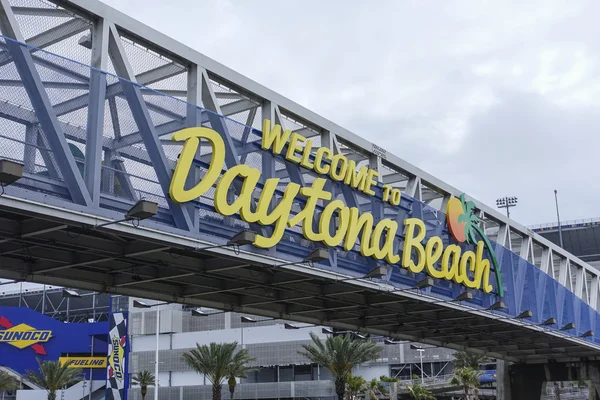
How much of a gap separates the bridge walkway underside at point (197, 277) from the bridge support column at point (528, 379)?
1506cm

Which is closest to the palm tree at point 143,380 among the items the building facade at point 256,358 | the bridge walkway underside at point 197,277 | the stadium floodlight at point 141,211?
the building facade at point 256,358

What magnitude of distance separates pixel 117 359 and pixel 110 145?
2002 inches

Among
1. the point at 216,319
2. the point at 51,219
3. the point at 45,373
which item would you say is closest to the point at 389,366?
the point at 216,319

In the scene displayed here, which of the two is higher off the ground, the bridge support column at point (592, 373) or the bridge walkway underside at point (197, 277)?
the bridge walkway underside at point (197, 277)

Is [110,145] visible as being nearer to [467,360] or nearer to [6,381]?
[467,360]

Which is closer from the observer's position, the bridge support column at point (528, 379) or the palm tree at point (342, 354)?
the bridge support column at point (528, 379)

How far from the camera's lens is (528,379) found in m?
49.8

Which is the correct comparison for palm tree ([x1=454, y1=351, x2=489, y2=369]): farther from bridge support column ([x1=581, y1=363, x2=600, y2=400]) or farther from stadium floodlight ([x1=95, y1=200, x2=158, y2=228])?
stadium floodlight ([x1=95, y1=200, x2=158, y2=228])

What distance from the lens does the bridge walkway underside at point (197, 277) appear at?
14602 mm

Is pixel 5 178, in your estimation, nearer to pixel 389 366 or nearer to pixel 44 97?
pixel 44 97

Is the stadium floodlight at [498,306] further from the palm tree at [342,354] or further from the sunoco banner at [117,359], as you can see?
the sunoco banner at [117,359]

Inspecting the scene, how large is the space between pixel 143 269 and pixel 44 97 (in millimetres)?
7268

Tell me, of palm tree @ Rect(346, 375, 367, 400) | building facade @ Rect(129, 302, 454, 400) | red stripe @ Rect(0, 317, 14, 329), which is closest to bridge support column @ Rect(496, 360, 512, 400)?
palm tree @ Rect(346, 375, 367, 400)

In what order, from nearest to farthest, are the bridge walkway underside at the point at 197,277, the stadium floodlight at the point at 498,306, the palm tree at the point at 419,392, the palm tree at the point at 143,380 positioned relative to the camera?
the bridge walkway underside at the point at 197,277 → the stadium floodlight at the point at 498,306 → the palm tree at the point at 419,392 → the palm tree at the point at 143,380
